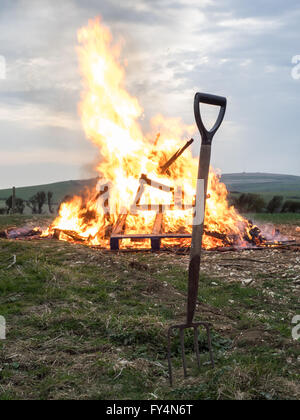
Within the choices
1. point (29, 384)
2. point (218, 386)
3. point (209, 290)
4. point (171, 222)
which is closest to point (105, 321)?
point (29, 384)

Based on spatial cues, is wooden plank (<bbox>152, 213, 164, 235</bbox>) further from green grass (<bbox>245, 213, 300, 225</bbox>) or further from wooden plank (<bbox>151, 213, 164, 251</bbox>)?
green grass (<bbox>245, 213, 300, 225</bbox>)

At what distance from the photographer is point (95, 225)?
42.2 feet

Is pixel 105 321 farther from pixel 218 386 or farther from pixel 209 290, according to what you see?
pixel 209 290

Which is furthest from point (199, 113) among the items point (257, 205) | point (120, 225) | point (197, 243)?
point (257, 205)

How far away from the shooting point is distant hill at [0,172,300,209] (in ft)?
142

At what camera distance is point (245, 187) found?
89.2 m

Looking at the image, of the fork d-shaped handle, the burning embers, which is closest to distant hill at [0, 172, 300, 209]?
the burning embers

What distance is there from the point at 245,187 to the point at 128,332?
87.3 metres

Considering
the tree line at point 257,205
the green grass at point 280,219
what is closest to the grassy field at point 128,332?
the green grass at point 280,219

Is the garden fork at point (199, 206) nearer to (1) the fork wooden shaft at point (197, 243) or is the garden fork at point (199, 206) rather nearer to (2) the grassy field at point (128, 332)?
(1) the fork wooden shaft at point (197, 243)

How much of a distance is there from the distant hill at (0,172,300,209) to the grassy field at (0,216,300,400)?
7.30 metres

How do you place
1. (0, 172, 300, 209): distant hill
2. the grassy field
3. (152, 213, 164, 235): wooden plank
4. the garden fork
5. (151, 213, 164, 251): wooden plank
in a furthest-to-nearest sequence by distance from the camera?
1. (0, 172, 300, 209): distant hill
2. (152, 213, 164, 235): wooden plank
3. (151, 213, 164, 251): wooden plank
4. the garden fork
5. the grassy field

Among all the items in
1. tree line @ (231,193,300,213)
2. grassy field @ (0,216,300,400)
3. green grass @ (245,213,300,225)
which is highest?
tree line @ (231,193,300,213)

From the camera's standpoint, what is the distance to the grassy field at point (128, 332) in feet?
12.0
